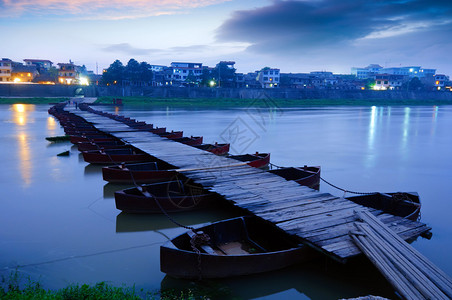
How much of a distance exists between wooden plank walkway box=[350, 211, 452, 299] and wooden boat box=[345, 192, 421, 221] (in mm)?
2519

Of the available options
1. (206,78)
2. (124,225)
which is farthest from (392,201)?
(206,78)

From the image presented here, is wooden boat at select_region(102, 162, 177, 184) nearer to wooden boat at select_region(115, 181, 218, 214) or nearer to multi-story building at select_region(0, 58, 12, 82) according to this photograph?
wooden boat at select_region(115, 181, 218, 214)

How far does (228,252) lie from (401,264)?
3.70 meters

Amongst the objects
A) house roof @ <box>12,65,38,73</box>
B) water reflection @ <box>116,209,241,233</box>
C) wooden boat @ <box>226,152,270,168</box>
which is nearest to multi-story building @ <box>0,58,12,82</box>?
house roof @ <box>12,65,38,73</box>

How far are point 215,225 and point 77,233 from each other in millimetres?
4252

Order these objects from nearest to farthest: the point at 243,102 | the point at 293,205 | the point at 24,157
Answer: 1. the point at 293,205
2. the point at 24,157
3. the point at 243,102

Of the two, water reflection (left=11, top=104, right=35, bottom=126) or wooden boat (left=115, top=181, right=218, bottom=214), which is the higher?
water reflection (left=11, top=104, right=35, bottom=126)

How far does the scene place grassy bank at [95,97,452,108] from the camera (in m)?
78.0

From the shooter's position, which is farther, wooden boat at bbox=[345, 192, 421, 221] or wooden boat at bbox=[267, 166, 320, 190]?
wooden boat at bbox=[267, 166, 320, 190]

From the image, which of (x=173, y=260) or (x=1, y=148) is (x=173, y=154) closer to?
(x=173, y=260)

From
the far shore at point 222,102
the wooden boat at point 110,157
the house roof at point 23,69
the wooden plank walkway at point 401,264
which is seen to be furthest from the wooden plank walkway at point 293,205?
the house roof at point 23,69

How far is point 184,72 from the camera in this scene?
4348 inches

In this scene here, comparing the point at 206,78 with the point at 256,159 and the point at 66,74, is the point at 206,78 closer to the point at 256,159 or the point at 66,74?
the point at 66,74

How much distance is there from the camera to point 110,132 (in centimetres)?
2498
